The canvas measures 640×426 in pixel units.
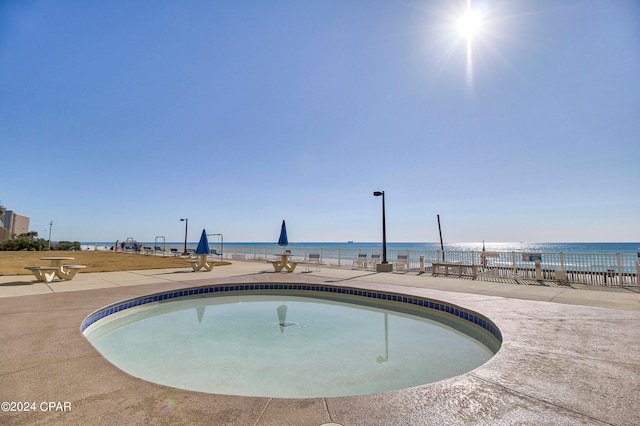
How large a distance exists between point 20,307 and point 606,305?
35.4ft

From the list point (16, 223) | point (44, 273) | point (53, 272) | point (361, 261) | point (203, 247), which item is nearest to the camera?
point (44, 273)

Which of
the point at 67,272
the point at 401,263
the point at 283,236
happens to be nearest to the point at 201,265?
the point at 283,236

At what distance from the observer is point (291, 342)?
14.8 ft

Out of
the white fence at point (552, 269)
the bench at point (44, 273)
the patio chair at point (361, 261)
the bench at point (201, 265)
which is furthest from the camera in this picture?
the patio chair at point (361, 261)

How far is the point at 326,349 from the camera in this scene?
13.7 feet

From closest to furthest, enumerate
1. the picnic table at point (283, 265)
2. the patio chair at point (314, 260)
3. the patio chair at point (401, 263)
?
the picnic table at point (283, 265) < the patio chair at point (401, 263) < the patio chair at point (314, 260)

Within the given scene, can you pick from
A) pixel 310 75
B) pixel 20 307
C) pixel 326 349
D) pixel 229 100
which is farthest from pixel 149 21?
pixel 326 349

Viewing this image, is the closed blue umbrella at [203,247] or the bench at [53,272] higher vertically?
the closed blue umbrella at [203,247]

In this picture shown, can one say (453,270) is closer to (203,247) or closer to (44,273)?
(203,247)

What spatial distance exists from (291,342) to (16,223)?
3206 inches

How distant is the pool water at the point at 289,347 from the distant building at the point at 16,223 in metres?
68.1

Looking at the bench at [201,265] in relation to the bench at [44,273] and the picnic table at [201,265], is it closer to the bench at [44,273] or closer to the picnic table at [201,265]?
the picnic table at [201,265]

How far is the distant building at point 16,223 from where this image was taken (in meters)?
50.2

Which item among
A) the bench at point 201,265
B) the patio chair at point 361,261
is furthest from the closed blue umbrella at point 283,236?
the patio chair at point 361,261
